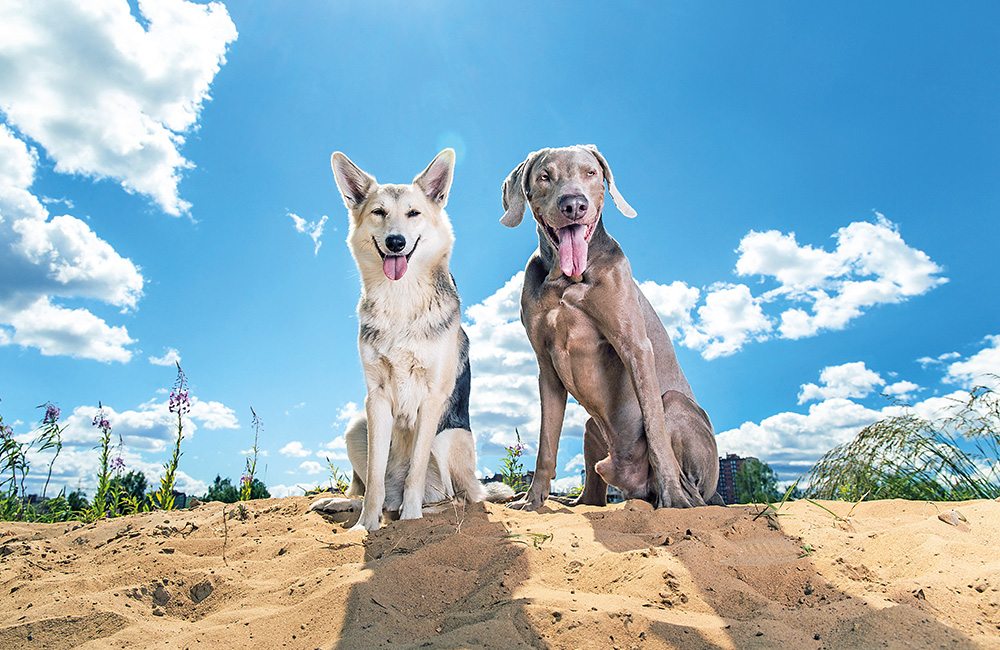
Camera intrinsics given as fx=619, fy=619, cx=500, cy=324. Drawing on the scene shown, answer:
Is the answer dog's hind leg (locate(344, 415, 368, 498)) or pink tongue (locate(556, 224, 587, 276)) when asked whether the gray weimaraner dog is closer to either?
pink tongue (locate(556, 224, 587, 276))

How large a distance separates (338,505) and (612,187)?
10.3ft

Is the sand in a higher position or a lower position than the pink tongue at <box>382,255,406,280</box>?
lower

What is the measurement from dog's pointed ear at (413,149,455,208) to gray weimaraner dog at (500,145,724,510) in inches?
18.4

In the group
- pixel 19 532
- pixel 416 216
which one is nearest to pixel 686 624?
pixel 416 216

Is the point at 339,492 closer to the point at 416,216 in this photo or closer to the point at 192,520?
the point at 192,520

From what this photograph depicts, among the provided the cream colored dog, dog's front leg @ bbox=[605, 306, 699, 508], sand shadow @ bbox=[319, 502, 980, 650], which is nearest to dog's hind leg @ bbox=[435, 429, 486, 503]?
the cream colored dog

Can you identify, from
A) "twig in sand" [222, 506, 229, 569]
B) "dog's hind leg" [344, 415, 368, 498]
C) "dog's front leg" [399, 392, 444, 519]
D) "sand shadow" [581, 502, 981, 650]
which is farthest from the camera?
"dog's hind leg" [344, 415, 368, 498]

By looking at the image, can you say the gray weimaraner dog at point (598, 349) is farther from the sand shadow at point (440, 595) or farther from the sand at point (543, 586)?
the sand shadow at point (440, 595)

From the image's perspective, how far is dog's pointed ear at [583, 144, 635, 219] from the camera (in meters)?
4.61

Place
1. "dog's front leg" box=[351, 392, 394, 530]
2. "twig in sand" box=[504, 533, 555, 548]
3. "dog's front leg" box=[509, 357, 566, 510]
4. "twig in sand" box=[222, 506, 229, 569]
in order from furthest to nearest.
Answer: "dog's front leg" box=[509, 357, 566, 510] → "dog's front leg" box=[351, 392, 394, 530] → "twig in sand" box=[222, 506, 229, 569] → "twig in sand" box=[504, 533, 555, 548]

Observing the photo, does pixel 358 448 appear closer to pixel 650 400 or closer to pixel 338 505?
pixel 338 505

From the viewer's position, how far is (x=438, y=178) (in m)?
4.75

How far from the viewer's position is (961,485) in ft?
20.8

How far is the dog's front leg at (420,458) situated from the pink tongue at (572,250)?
1339 millimetres
